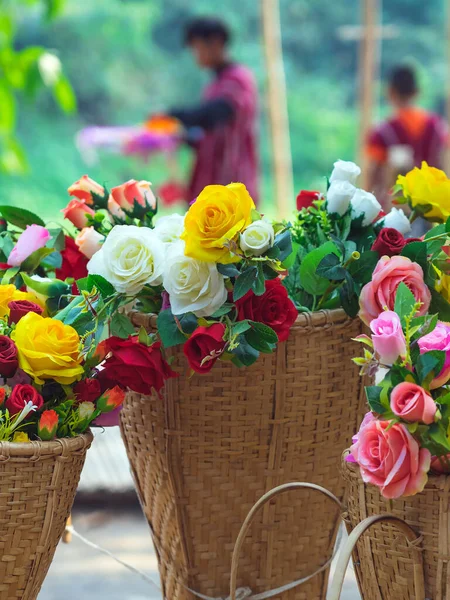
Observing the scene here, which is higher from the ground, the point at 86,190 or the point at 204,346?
the point at 86,190

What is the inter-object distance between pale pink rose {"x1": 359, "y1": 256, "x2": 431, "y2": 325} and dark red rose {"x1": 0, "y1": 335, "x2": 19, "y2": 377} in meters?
0.40

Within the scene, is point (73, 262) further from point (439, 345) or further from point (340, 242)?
point (439, 345)

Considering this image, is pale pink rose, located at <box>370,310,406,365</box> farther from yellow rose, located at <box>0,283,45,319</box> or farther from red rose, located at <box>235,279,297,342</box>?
yellow rose, located at <box>0,283,45,319</box>

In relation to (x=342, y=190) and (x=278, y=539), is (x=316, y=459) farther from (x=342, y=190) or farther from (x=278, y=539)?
(x=342, y=190)

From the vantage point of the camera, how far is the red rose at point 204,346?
99 cm

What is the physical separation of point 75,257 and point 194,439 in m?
0.31

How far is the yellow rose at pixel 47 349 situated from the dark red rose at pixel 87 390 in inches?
0.6

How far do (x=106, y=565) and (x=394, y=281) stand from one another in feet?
2.93

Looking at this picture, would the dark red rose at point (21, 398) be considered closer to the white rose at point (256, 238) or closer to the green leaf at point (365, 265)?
the white rose at point (256, 238)

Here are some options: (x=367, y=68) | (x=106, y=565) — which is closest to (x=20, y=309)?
(x=106, y=565)

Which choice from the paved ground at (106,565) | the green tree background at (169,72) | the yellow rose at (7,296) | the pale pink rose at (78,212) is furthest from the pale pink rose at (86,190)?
the green tree background at (169,72)

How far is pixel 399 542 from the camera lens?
878mm

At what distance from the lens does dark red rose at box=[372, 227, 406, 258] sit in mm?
1083

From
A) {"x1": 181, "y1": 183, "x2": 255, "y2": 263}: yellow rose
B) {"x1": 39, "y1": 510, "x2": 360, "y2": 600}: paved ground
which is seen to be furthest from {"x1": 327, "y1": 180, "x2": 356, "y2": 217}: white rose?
{"x1": 39, "y1": 510, "x2": 360, "y2": 600}: paved ground
